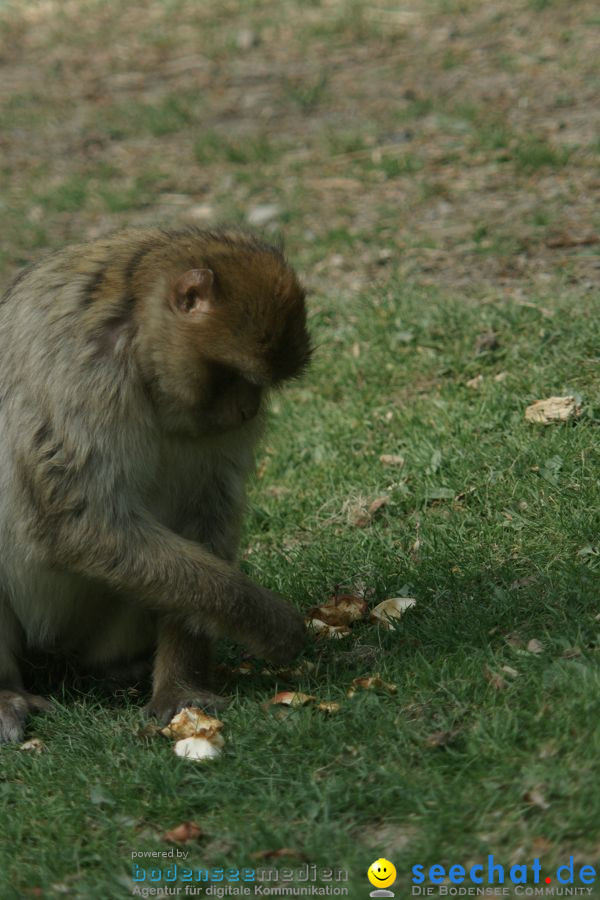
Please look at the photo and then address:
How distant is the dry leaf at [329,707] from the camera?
403cm

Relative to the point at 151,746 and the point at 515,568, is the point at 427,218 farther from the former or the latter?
the point at 151,746

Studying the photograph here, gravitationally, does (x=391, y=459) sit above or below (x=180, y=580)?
below

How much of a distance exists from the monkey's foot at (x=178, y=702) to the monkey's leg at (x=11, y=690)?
40cm

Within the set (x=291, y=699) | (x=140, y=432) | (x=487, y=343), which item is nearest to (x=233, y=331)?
(x=140, y=432)

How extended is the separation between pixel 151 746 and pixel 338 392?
2.85 metres

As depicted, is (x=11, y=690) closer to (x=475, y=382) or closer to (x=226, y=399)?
(x=226, y=399)

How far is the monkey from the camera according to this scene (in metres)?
4.11

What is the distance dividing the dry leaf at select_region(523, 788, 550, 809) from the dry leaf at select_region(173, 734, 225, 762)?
1004 mm

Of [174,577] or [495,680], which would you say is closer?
[495,680]

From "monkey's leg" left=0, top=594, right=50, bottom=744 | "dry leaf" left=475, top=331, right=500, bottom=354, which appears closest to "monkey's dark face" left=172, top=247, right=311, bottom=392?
"monkey's leg" left=0, top=594, right=50, bottom=744

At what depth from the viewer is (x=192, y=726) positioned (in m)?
4.07

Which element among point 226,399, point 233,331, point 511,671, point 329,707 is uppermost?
point 233,331

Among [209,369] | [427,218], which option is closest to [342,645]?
[209,369]

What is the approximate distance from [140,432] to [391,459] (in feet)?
6.01
